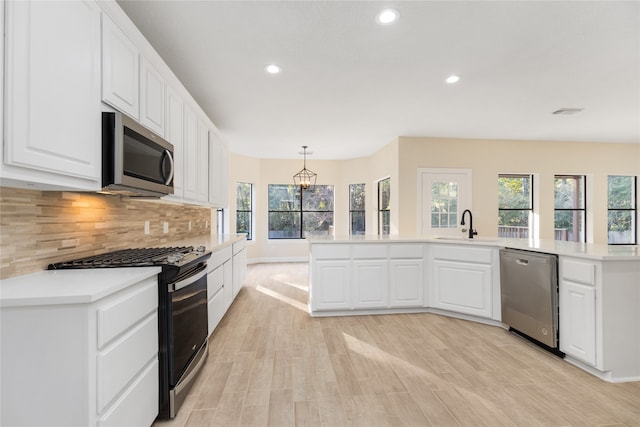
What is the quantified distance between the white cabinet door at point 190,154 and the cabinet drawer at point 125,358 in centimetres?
153

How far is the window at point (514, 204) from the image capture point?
5.35m

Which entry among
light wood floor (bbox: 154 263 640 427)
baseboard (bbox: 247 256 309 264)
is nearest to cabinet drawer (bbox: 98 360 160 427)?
light wood floor (bbox: 154 263 640 427)

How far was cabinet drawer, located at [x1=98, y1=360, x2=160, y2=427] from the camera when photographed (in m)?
1.25

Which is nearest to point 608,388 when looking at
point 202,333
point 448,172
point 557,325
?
point 557,325

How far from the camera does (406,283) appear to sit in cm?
353

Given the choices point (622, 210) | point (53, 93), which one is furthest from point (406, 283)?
point (622, 210)

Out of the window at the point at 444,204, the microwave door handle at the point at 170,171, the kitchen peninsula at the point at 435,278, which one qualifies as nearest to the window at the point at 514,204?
the window at the point at 444,204

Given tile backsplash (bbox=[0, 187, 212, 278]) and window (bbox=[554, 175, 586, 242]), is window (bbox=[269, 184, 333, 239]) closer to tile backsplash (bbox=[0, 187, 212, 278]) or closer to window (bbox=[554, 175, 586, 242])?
tile backsplash (bbox=[0, 187, 212, 278])

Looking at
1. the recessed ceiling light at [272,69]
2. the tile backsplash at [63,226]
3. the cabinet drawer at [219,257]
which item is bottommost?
the cabinet drawer at [219,257]

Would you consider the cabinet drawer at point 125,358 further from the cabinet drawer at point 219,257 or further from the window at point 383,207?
the window at point 383,207

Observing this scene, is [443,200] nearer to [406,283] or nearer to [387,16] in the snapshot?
[406,283]

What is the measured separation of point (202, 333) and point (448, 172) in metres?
4.64

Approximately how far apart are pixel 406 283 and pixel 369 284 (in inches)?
18.5

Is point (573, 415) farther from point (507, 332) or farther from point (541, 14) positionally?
point (541, 14)
